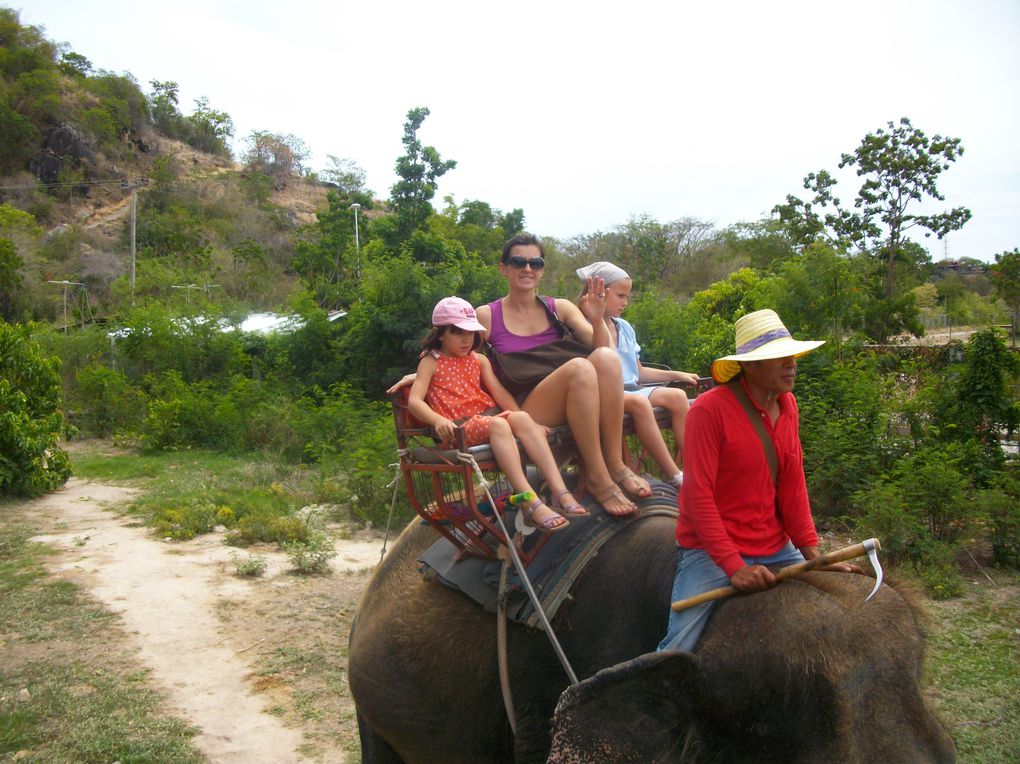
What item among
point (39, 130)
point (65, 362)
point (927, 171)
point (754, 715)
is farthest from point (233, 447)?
point (39, 130)

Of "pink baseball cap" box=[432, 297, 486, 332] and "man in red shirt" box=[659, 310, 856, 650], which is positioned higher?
"pink baseball cap" box=[432, 297, 486, 332]

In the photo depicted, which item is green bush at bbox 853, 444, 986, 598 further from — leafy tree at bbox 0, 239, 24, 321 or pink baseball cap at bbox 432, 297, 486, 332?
leafy tree at bbox 0, 239, 24, 321

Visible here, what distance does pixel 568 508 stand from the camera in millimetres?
3111

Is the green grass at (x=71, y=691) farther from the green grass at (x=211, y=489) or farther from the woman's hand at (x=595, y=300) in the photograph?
the woman's hand at (x=595, y=300)

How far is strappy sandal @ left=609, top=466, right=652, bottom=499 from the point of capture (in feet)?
10.9

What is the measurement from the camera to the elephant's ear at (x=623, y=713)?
2.20 meters

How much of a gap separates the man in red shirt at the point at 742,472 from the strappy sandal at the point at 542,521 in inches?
15.7

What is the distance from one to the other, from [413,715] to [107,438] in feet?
54.4

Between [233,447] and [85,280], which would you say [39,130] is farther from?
[233,447]

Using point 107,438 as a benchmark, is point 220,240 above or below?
above

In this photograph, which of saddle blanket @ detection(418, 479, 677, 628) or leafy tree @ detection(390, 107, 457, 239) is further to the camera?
leafy tree @ detection(390, 107, 457, 239)

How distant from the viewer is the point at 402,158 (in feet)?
68.3

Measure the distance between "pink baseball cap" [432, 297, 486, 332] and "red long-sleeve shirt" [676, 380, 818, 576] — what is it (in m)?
1.19

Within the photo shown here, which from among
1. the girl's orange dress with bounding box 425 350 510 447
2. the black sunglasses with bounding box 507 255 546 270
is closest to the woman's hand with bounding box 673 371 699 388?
→ the black sunglasses with bounding box 507 255 546 270
